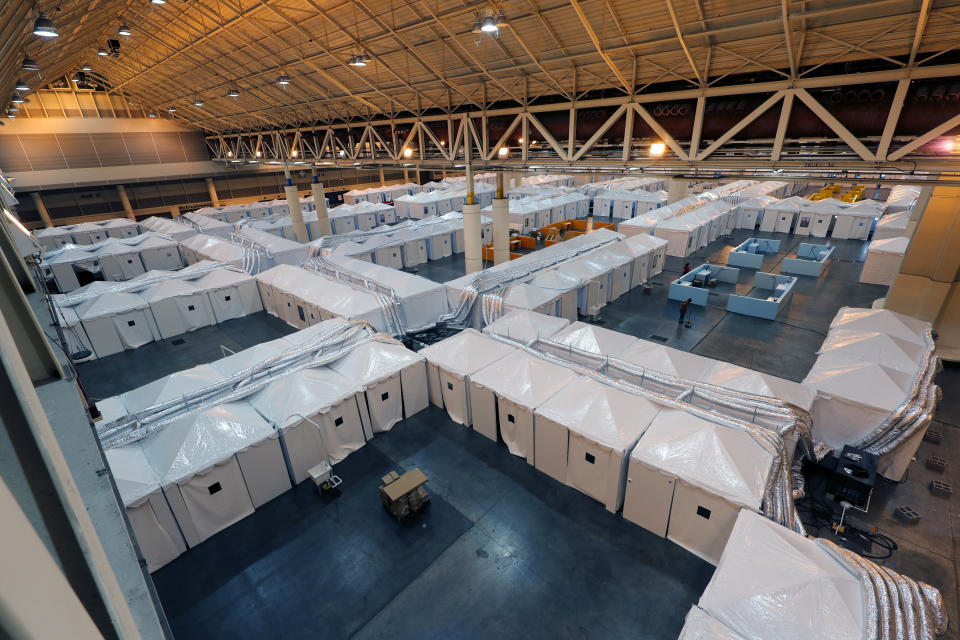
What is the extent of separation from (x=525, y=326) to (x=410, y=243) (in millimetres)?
14287

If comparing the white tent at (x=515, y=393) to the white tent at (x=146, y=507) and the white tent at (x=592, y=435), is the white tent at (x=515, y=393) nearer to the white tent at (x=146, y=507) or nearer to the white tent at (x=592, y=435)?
the white tent at (x=592, y=435)

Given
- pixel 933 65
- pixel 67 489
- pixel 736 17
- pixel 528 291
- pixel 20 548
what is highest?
pixel 736 17

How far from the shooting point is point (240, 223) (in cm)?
3381

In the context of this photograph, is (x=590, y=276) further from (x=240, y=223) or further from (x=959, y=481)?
(x=240, y=223)

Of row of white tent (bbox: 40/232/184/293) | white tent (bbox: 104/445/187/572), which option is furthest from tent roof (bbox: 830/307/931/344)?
row of white tent (bbox: 40/232/184/293)

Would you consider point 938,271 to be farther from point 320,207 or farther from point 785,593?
point 320,207

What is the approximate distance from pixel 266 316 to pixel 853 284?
28.7 m

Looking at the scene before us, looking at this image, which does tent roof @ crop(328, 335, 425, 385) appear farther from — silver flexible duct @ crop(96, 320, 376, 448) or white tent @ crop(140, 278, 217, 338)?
white tent @ crop(140, 278, 217, 338)

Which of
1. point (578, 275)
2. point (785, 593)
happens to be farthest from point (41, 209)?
point (785, 593)

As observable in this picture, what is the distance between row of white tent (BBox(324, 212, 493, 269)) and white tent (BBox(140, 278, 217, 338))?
650cm

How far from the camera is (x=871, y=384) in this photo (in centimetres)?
1071

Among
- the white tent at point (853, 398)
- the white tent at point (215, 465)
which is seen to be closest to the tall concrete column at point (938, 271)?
the white tent at point (853, 398)

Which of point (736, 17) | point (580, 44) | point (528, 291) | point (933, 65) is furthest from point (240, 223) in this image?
point (933, 65)

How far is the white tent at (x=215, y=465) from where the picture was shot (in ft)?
29.1
